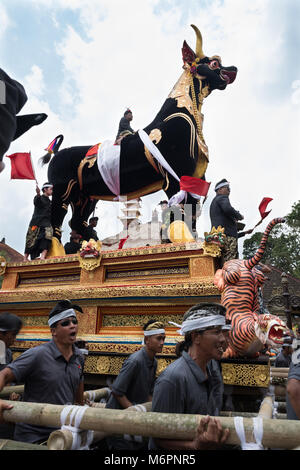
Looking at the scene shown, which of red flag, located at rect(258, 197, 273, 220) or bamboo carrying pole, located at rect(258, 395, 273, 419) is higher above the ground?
red flag, located at rect(258, 197, 273, 220)

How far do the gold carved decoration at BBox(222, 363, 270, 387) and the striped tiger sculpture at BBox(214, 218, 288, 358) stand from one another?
11cm

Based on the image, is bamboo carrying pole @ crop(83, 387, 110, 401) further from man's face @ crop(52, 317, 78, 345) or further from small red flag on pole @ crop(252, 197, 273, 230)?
small red flag on pole @ crop(252, 197, 273, 230)

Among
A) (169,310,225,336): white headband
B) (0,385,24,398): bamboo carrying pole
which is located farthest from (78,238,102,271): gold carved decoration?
(169,310,225,336): white headband

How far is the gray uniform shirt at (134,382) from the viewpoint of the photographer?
8.86 feet

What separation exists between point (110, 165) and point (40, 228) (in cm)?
187

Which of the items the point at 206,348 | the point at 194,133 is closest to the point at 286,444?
the point at 206,348

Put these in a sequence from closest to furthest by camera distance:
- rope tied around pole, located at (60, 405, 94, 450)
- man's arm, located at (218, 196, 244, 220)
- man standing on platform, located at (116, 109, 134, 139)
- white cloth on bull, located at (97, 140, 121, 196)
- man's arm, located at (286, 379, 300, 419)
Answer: rope tied around pole, located at (60, 405, 94, 450) → man's arm, located at (286, 379, 300, 419) → man's arm, located at (218, 196, 244, 220) → white cloth on bull, located at (97, 140, 121, 196) → man standing on platform, located at (116, 109, 134, 139)

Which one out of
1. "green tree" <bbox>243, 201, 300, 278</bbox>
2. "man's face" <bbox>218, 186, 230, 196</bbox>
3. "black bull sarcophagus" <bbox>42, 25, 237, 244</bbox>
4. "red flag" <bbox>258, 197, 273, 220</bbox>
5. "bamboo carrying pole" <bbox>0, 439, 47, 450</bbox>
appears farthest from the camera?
"green tree" <bbox>243, 201, 300, 278</bbox>

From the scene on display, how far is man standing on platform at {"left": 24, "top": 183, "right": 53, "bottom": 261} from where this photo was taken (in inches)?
233

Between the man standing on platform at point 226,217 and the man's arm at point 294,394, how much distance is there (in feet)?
7.54

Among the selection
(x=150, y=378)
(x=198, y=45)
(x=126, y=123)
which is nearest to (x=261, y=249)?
(x=150, y=378)

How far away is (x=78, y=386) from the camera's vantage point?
257cm

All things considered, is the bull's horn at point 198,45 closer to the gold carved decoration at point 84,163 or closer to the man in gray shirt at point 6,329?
the gold carved decoration at point 84,163
